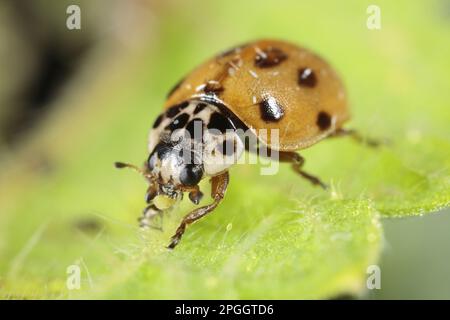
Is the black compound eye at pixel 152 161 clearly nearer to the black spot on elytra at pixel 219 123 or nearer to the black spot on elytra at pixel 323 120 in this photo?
the black spot on elytra at pixel 219 123

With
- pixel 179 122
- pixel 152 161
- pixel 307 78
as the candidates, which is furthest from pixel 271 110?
pixel 152 161

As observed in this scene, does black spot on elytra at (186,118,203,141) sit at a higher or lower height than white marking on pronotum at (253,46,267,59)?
lower

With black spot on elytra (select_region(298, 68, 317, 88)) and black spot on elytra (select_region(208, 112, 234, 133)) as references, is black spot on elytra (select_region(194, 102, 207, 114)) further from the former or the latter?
black spot on elytra (select_region(298, 68, 317, 88))

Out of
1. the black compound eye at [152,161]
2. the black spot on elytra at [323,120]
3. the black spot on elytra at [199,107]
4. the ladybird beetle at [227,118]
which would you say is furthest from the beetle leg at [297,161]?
the black compound eye at [152,161]

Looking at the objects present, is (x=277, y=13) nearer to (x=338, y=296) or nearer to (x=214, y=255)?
(x=214, y=255)

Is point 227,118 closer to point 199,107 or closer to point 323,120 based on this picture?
point 199,107

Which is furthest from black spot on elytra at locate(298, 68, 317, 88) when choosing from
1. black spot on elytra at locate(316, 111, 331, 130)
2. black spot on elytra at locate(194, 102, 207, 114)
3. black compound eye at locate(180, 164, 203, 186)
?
black compound eye at locate(180, 164, 203, 186)

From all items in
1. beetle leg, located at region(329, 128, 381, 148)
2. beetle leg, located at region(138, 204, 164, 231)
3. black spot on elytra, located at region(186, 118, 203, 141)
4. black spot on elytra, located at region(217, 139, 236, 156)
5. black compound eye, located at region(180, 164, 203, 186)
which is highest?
beetle leg, located at region(329, 128, 381, 148)
